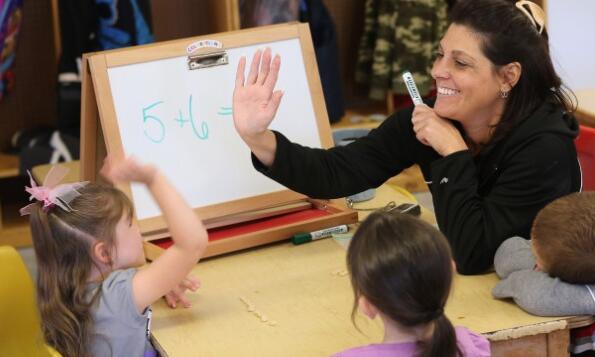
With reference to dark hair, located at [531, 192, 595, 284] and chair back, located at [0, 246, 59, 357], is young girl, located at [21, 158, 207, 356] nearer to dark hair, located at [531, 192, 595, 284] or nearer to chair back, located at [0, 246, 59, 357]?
chair back, located at [0, 246, 59, 357]

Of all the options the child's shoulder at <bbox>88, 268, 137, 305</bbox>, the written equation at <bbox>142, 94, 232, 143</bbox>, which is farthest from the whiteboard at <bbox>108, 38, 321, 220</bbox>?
the child's shoulder at <bbox>88, 268, 137, 305</bbox>

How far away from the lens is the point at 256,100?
1988mm

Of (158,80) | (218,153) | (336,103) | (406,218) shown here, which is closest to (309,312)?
(406,218)

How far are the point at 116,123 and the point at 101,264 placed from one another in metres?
0.49

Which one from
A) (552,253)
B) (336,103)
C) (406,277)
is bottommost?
(336,103)

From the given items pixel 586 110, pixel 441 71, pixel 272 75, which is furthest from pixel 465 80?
pixel 586 110

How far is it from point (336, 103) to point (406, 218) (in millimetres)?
2802

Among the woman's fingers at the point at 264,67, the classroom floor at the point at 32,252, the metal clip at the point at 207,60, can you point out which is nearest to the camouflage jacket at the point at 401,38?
the classroom floor at the point at 32,252

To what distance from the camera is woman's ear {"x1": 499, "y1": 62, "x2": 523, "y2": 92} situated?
2.01m

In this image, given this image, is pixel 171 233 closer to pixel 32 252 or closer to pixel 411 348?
pixel 411 348

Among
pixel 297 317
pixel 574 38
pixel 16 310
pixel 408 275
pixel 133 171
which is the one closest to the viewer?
pixel 408 275

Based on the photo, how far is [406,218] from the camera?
145 cm

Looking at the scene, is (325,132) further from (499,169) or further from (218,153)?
(499,169)

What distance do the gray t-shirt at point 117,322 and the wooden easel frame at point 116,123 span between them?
0.43 meters
